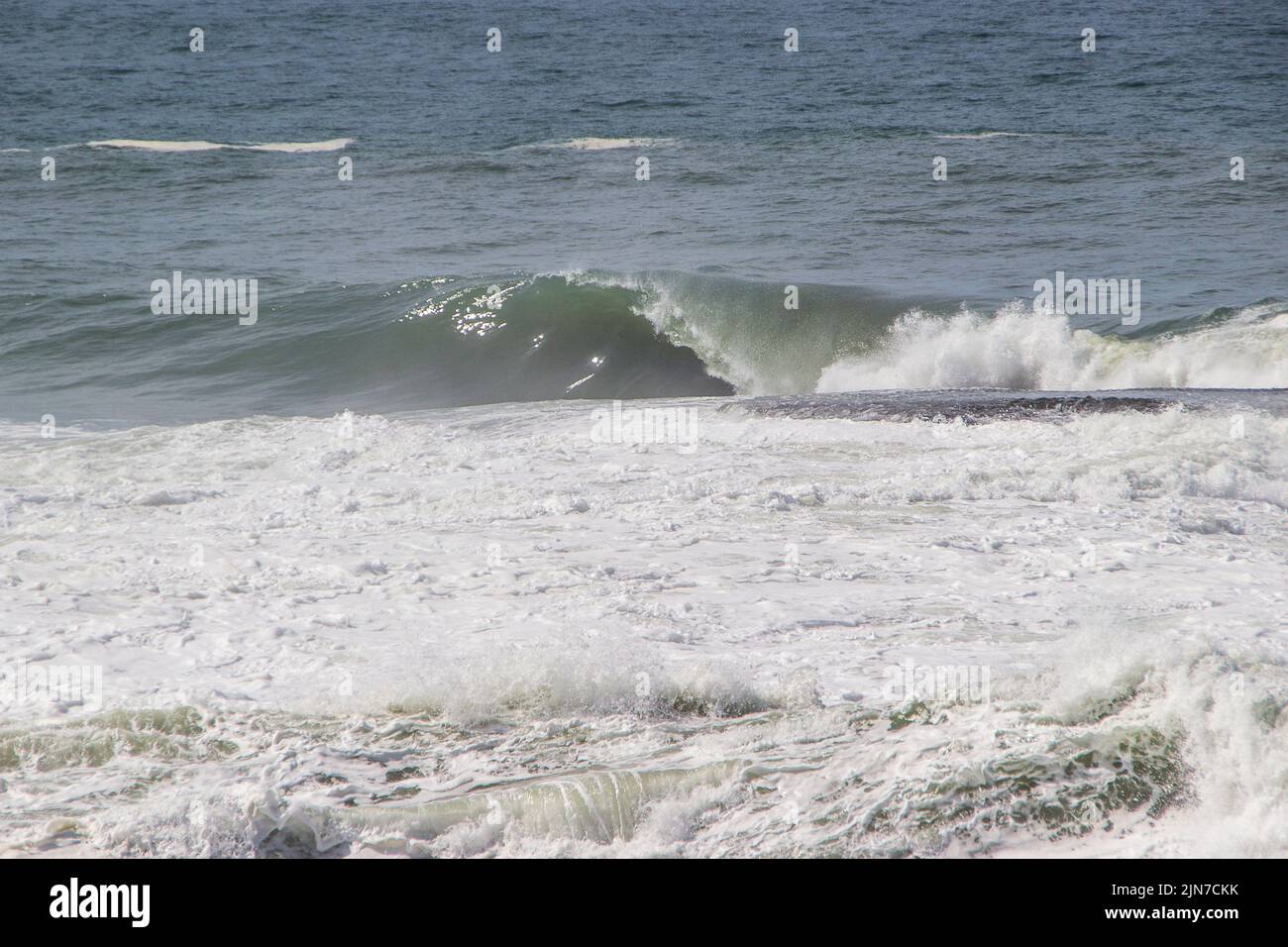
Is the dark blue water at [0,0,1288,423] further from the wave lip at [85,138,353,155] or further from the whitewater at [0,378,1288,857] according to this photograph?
the whitewater at [0,378,1288,857]

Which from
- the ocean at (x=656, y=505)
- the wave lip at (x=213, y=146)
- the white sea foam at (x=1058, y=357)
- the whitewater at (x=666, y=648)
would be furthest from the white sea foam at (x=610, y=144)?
the whitewater at (x=666, y=648)

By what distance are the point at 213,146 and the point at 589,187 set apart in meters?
9.94

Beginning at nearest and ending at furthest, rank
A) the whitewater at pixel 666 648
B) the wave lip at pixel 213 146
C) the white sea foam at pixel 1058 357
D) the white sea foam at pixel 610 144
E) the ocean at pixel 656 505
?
the whitewater at pixel 666 648
the ocean at pixel 656 505
the white sea foam at pixel 1058 357
the white sea foam at pixel 610 144
the wave lip at pixel 213 146

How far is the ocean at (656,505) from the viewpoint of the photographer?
4.09 m

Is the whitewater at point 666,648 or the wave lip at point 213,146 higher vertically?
the wave lip at point 213,146

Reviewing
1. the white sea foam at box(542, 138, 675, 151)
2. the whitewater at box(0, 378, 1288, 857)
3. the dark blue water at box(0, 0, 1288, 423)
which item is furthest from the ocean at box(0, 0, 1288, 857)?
the white sea foam at box(542, 138, 675, 151)

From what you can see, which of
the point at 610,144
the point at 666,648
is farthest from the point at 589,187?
the point at 666,648

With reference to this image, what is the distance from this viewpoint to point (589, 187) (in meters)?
23.5

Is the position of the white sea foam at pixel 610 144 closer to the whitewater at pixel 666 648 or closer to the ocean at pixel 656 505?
the ocean at pixel 656 505

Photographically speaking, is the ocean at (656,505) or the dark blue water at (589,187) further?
the dark blue water at (589,187)

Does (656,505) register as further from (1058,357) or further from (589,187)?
(589,187)

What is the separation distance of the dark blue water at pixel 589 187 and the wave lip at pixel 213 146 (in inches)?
20.9
